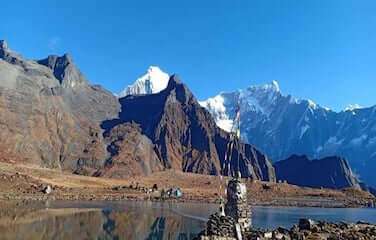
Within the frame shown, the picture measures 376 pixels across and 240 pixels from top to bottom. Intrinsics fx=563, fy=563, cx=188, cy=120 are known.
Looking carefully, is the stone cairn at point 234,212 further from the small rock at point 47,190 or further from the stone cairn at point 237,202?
the small rock at point 47,190

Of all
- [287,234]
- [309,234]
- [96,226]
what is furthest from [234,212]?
[96,226]

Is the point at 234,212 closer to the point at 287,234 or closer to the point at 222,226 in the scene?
the point at 222,226

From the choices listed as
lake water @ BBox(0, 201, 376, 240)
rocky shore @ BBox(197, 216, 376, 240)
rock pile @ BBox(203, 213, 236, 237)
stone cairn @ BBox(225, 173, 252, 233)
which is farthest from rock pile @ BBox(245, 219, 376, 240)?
lake water @ BBox(0, 201, 376, 240)

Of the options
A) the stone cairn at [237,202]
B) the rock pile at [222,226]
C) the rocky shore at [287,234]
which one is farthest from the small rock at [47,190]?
the rock pile at [222,226]

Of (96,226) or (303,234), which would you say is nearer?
(303,234)

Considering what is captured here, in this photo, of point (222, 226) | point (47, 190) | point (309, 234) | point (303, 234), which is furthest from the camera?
point (47, 190)

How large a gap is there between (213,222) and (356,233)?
32.1m

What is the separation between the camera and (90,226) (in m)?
92.1

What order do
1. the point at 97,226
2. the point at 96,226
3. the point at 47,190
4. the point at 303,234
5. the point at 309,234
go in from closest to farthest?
the point at 303,234 < the point at 309,234 < the point at 96,226 < the point at 97,226 < the point at 47,190

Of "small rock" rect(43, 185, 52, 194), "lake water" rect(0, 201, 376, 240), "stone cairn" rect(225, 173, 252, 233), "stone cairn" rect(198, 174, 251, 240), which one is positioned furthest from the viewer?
"small rock" rect(43, 185, 52, 194)

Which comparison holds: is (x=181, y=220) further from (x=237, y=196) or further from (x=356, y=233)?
(x=237, y=196)

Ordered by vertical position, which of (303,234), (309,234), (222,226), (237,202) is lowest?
(222,226)

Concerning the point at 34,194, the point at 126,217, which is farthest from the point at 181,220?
the point at 34,194

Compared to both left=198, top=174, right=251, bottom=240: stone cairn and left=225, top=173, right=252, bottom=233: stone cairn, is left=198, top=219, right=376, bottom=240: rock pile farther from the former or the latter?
left=225, top=173, right=252, bottom=233: stone cairn
